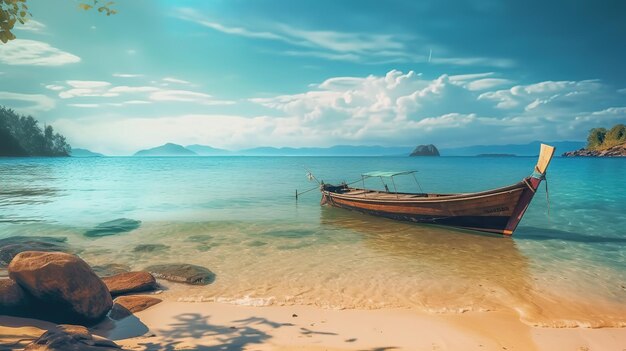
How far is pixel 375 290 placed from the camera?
11.2 meters

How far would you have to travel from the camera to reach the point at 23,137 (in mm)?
148875

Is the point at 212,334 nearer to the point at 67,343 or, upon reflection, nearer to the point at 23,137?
the point at 67,343

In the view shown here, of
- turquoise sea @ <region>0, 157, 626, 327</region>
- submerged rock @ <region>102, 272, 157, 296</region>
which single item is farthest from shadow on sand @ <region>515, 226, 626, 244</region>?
submerged rock @ <region>102, 272, 157, 296</region>

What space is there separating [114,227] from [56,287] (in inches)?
624

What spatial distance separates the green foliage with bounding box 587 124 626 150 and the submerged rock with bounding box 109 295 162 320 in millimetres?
225887

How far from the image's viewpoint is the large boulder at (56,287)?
7.55 meters

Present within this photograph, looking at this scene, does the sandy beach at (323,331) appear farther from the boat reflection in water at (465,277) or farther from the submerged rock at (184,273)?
the submerged rock at (184,273)

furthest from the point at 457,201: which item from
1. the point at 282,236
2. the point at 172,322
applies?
the point at 172,322

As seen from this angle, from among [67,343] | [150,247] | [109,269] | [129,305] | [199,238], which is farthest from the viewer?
[199,238]

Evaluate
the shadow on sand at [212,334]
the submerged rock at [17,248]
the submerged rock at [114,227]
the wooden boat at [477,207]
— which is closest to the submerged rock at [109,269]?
the submerged rock at [17,248]

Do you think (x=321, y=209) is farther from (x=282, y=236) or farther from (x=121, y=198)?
(x=121, y=198)

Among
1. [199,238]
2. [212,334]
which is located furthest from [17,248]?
[212,334]

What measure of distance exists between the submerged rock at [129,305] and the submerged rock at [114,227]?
12.4 meters

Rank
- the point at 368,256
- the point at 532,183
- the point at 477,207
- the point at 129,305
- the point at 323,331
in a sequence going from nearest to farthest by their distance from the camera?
the point at 323,331, the point at 129,305, the point at 368,256, the point at 532,183, the point at 477,207
